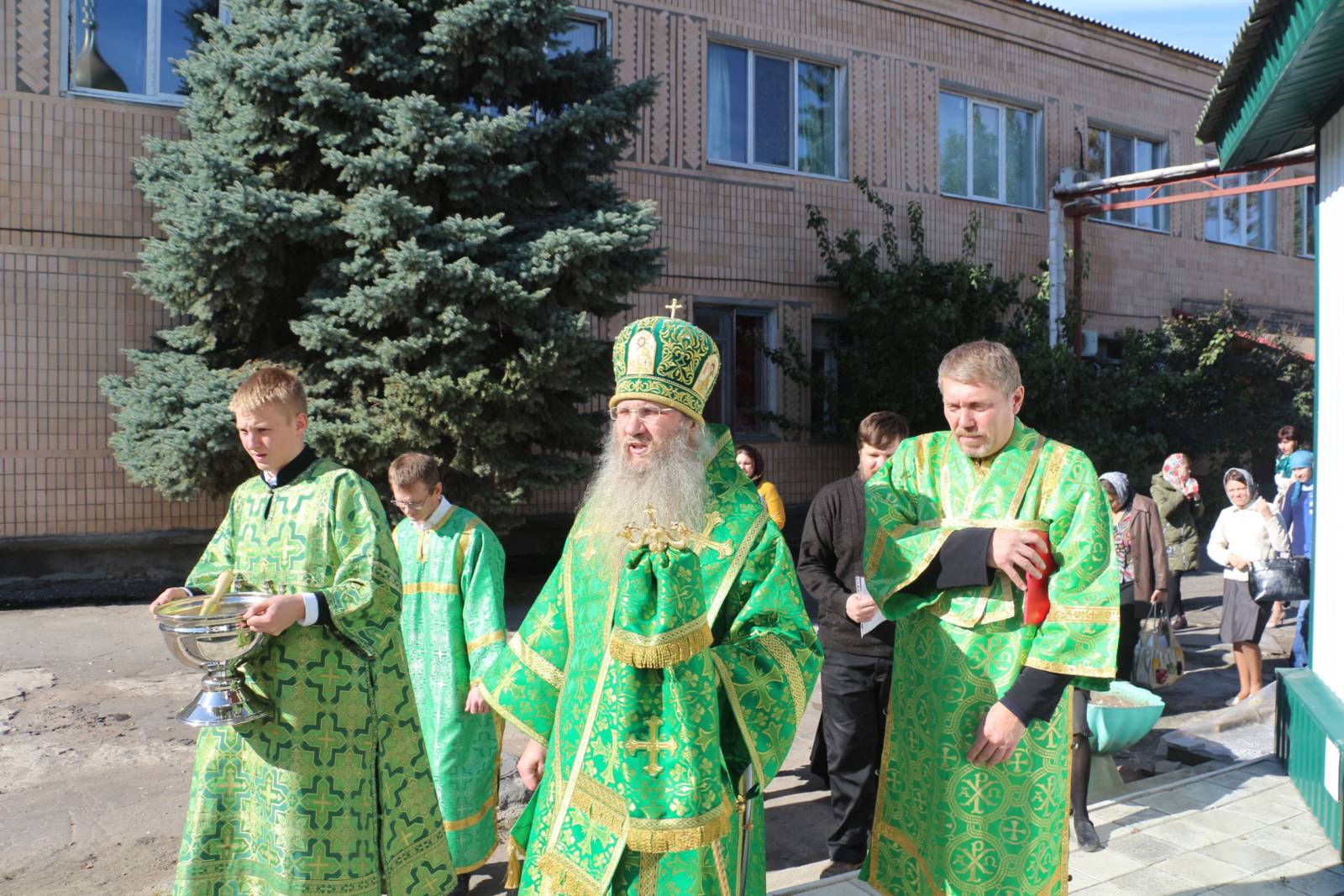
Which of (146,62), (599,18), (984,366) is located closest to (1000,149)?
(599,18)

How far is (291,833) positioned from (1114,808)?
3902mm

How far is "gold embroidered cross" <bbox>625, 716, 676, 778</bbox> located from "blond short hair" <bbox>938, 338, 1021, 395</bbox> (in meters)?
1.43

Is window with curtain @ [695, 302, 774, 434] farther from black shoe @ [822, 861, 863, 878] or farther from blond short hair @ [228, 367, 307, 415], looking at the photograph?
blond short hair @ [228, 367, 307, 415]

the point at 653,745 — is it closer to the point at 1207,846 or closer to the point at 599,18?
the point at 1207,846

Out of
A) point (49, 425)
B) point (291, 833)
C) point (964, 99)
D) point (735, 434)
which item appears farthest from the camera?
point (964, 99)

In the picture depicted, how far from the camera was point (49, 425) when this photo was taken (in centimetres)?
1041

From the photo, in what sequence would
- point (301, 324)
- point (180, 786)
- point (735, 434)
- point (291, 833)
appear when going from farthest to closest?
point (735, 434), point (301, 324), point (180, 786), point (291, 833)

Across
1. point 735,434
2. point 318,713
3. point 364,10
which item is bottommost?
point 318,713

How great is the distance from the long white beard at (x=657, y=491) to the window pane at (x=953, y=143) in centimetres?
1465

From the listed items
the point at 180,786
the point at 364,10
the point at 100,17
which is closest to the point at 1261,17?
the point at 180,786

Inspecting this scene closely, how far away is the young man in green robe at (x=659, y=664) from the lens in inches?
97.3

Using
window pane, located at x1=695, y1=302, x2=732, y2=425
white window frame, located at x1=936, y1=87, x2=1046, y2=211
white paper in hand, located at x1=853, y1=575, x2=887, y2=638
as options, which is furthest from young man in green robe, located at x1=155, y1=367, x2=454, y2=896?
white window frame, located at x1=936, y1=87, x2=1046, y2=211

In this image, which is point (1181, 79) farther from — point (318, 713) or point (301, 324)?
point (318, 713)

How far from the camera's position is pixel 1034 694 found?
9.83ft
